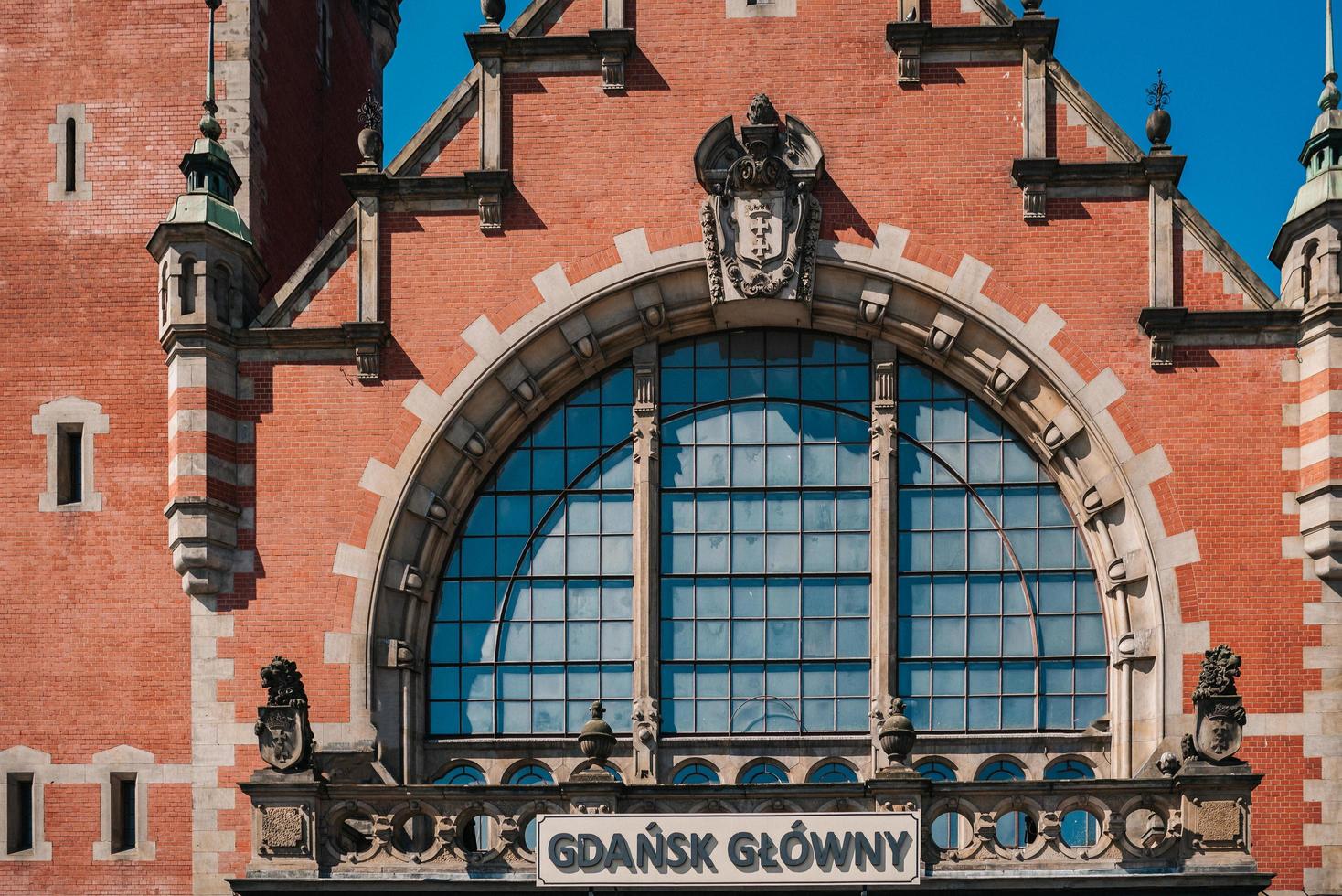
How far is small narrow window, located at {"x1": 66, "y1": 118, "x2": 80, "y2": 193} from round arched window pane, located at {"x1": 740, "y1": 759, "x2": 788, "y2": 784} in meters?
10.0

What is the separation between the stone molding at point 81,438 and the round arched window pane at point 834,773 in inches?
326

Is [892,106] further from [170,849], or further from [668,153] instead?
[170,849]

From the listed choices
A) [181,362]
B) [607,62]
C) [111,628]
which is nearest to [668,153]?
[607,62]

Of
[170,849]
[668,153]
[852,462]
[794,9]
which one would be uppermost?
[794,9]

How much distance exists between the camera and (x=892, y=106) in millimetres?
24016

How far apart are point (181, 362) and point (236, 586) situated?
8.05 ft

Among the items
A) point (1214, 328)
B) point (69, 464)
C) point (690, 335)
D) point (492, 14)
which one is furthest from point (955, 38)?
point (69, 464)

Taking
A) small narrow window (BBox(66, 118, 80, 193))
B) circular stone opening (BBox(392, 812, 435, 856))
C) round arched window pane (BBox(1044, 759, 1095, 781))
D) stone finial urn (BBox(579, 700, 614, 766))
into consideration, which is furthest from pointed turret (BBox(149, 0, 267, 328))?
round arched window pane (BBox(1044, 759, 1095, 781))

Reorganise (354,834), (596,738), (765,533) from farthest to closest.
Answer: (765,533)
(354,834)
(596,738)

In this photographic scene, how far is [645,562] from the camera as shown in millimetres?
23562

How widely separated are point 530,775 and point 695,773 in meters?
1.77

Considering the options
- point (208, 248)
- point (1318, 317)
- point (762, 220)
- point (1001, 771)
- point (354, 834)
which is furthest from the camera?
point (762, 220)

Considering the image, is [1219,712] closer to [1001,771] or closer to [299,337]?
[1001,771]

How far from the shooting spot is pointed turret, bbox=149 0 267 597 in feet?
76.0
